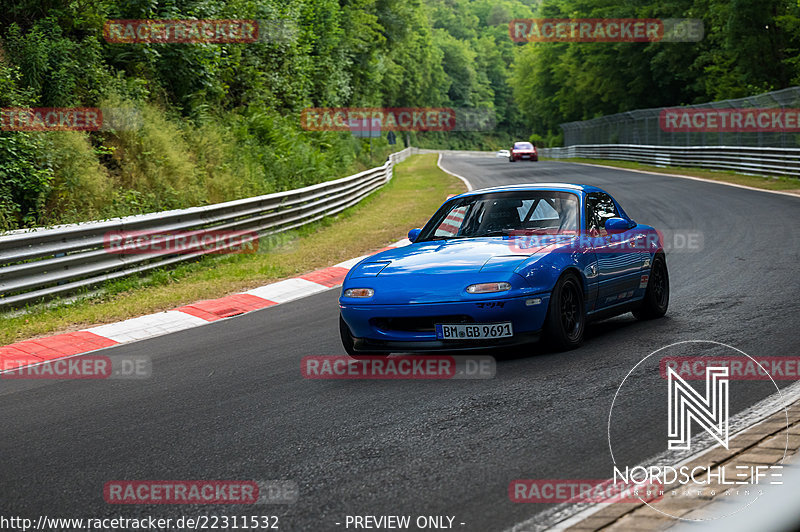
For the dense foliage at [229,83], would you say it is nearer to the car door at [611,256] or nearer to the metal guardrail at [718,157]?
the metal guardrail at [718,157]

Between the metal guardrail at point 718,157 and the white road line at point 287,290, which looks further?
the metal guardrail at point 718,157

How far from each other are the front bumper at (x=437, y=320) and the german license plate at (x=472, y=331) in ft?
0.11

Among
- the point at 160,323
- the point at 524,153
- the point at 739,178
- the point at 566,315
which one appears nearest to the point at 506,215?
the point at 566,315

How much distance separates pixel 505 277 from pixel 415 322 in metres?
0.76

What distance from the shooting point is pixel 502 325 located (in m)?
6.50

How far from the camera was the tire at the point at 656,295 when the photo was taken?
8.40 m

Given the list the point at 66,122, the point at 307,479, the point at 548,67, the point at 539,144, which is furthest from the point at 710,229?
the point at 539,144

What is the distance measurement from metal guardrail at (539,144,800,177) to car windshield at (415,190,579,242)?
73.1ft

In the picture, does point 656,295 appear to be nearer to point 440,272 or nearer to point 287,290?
point 440,272

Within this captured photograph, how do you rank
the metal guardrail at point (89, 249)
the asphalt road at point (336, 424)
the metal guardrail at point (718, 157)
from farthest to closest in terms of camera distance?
the metal guardrail at point (718, 157) < the metal guardrail at point (89, 249) < the asphalt road at point (336, 424)

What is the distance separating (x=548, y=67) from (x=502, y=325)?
3399 inches

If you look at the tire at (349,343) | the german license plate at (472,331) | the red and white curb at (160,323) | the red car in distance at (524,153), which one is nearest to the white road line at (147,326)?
the red and white curb at (160,323)

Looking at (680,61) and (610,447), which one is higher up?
(680,61)

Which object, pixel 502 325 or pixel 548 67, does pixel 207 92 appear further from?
pixel 548 67
